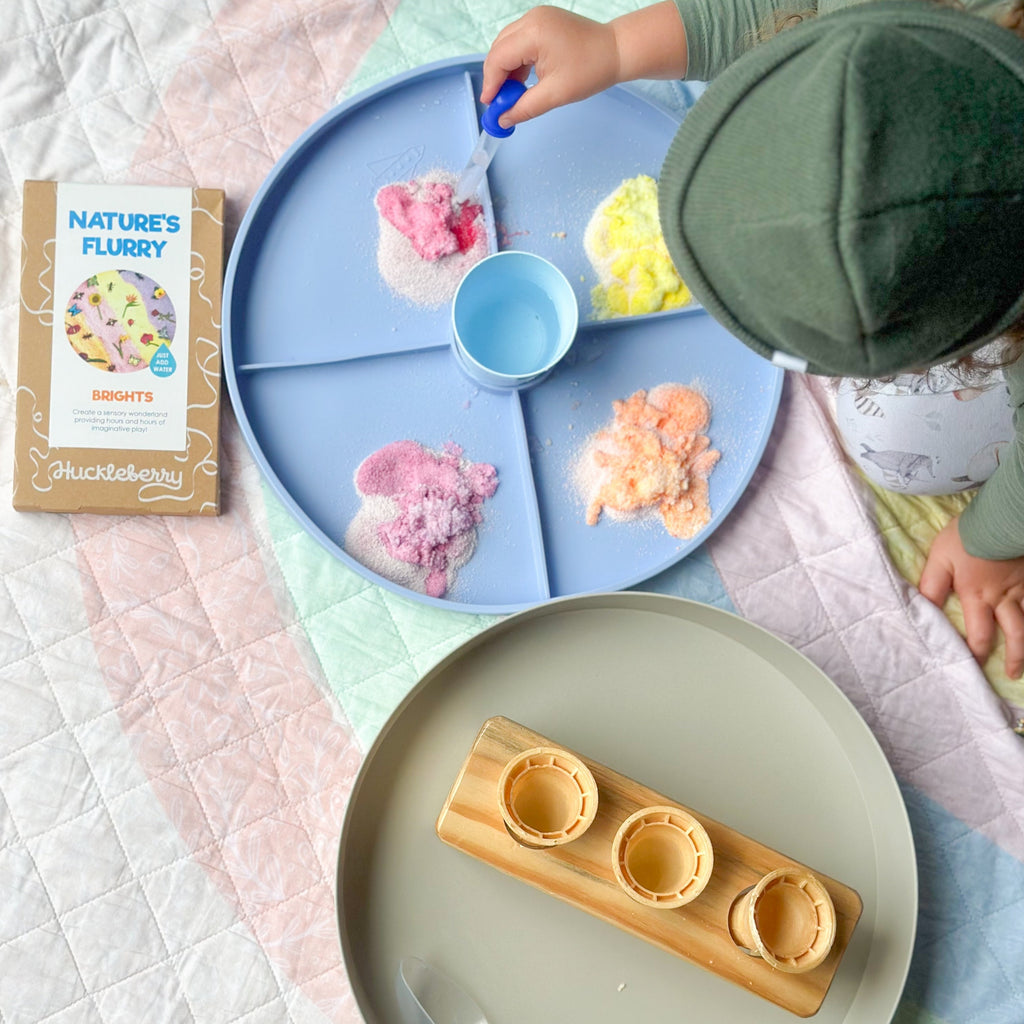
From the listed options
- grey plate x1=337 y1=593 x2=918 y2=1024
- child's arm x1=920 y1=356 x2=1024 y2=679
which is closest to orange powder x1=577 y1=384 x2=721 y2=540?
grey plate x1=337 y1=593 x2=918 y2=1024

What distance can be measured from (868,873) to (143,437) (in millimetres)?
723

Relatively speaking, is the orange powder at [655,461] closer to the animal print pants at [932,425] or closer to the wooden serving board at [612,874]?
the animal print pants at [932,425]

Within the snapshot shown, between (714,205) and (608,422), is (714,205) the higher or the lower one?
the higher one

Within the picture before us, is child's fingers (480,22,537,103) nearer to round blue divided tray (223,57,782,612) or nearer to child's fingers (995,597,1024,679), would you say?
round blue divided tray (223,57,782,612)

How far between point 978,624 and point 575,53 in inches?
25.0

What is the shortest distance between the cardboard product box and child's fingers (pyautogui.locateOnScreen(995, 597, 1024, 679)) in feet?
2.45

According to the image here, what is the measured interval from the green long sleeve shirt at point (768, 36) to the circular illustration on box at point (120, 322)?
53cm

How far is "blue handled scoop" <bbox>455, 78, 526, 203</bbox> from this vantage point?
0.79m

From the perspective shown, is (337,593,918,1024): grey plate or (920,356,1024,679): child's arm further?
(920,356,1024,679): child's arm

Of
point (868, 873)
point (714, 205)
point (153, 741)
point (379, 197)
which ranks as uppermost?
point (379, 197)

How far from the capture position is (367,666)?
33.3 inches

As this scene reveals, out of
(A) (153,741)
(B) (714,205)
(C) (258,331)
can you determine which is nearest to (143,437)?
(C) (258,331)

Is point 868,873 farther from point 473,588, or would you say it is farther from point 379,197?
point 379,197

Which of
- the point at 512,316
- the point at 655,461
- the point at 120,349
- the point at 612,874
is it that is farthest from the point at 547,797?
the point at 120,349
